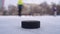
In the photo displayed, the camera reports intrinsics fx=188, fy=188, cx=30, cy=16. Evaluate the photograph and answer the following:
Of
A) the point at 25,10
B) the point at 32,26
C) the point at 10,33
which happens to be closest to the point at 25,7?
the point at 25,10

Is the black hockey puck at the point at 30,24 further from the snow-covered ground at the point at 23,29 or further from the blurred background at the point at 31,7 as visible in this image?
the blurred background at the point at 31,7


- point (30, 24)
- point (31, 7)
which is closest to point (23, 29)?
point (30, 24)

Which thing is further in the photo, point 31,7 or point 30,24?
point 31,7

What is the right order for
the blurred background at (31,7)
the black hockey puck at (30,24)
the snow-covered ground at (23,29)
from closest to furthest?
1. the snow-covered ground at (23,29)
2. the black hockey puck at (30,24)
3. the blurred background at (31,7)

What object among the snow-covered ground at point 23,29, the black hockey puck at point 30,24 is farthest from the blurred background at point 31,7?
the black hockey puck at point 30,24

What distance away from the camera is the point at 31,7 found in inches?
548

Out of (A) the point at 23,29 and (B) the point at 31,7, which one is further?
(B) the point at 31,7

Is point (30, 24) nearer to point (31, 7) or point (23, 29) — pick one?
point (23, 29)

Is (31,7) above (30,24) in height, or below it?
above

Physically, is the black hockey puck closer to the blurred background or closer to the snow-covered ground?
the snow-covered ground

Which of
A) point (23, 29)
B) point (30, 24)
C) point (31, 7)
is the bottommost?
point (23, 29)

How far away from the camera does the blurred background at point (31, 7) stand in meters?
13.6

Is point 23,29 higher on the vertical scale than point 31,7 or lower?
lower

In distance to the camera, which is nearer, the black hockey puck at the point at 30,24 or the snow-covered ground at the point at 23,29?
the snow-covered ground at the point at 23,29
